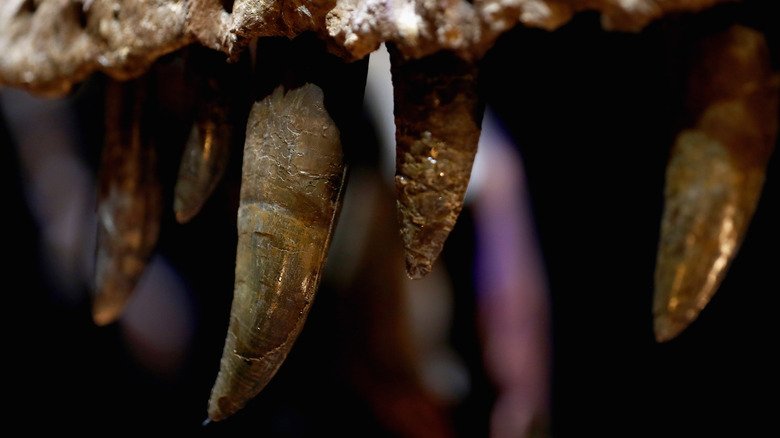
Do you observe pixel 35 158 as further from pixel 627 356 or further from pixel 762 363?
pixel 762 363

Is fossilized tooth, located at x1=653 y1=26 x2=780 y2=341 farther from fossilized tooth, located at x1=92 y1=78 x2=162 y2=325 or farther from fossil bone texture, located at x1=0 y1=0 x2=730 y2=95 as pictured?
fossilized tooth, located at x1=92 y1=78 x2=162 y2=325

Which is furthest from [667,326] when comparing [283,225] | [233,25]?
[233,25]

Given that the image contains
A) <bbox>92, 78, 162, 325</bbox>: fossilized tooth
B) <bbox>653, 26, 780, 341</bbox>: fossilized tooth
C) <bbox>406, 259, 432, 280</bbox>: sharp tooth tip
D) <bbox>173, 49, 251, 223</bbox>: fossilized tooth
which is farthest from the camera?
<bbox>92, 78, 162, 325</bbox>: fossilized tooth

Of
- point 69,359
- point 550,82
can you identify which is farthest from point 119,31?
point 69,359

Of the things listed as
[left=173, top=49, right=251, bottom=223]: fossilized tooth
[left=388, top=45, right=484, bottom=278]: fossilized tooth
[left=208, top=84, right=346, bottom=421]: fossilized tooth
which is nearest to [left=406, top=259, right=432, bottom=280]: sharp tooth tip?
[left=388, top=45, right=484, bottom=278]: fossilized tooth

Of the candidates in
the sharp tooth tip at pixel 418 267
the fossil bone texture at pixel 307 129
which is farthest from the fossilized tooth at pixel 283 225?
the sharp tooth tip at pixel 418 267

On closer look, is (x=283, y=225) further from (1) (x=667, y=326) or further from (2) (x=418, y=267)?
(1) (x=667, y=326)
